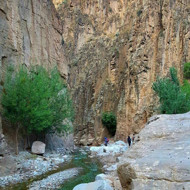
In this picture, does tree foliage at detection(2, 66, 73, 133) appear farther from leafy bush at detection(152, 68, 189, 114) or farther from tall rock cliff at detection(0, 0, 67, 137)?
leafy bush at detection(152, 68, 189, 114)

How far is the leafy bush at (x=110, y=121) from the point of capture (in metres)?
36.9

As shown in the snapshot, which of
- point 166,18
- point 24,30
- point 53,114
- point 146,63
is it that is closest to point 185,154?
point 53,114

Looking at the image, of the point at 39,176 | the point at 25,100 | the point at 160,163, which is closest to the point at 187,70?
the point at 25,100

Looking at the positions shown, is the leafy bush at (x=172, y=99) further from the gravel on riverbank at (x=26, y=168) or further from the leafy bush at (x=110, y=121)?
the leafy bush at (x=110, y=121)

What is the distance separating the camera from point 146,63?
29984mm

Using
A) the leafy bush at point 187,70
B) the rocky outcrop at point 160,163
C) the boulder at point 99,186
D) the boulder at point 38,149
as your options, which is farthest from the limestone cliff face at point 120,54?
the rocky outcrop at point 160,163

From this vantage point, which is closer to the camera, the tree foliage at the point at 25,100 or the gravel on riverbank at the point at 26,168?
the gravel on riverbank at the point at 26,168

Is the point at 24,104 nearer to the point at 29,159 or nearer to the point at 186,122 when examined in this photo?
the point at 29,159

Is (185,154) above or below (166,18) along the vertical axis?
below

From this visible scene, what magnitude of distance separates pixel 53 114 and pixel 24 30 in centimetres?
857

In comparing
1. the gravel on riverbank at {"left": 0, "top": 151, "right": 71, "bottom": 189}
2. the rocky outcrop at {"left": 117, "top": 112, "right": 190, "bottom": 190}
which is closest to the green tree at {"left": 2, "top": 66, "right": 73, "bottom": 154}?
the gravel on riverbank at {"left": 0, "top": 151, "right": 71, "bottom": 189}

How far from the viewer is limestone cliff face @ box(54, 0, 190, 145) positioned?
29.6 metres

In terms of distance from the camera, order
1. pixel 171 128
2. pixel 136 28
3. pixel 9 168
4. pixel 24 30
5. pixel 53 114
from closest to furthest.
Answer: pixel 171 128 < pixel 9 168 < pixel 53 114 < pixel 24 30 < pixel 136 28

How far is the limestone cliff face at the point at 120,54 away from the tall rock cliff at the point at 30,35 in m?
10.8
